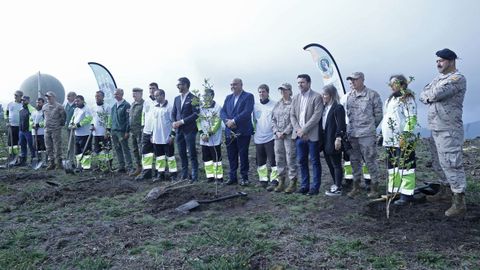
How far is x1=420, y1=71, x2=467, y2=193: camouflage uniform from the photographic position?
16.8 feet

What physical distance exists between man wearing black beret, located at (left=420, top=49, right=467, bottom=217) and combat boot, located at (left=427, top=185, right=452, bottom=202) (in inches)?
22.7

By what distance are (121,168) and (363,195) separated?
21.8 feet

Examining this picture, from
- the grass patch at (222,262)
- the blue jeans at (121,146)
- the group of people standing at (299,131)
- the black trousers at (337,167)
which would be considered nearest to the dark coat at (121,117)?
the group of people standing at (299,131)

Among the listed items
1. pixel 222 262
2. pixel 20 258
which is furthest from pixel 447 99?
pixel 20 258

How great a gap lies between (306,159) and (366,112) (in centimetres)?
135

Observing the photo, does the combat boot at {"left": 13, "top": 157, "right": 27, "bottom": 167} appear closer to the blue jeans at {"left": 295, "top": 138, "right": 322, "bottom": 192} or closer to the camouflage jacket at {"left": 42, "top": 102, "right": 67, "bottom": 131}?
the camouflage jacket at {"left": 42, "top": 102, "right": 67, "bottom": 131}

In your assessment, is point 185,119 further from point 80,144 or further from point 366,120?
point 80,144

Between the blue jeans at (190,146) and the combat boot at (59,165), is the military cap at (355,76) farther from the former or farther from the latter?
the combat boot at (59,165)

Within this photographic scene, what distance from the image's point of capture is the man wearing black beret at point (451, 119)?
5.12 m

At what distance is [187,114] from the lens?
8.72 meters

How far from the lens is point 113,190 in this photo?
809cm

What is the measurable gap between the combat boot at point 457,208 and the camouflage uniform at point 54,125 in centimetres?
1042

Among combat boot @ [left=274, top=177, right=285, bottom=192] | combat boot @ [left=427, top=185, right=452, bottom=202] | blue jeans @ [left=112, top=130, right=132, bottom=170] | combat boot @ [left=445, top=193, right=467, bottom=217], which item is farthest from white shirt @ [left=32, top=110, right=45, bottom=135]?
combat boot @ [left=445, top=193, right=467, bottom=217]

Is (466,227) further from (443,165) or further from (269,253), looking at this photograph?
(269,253)
